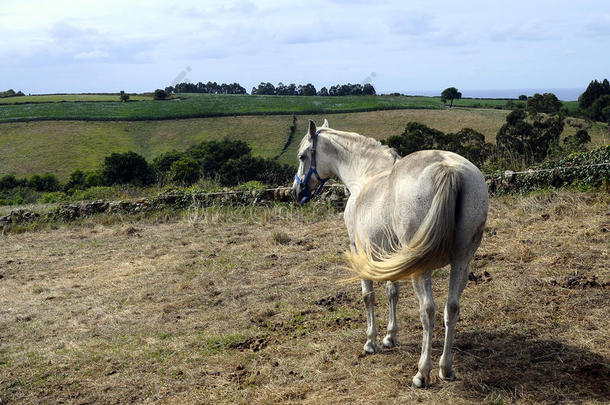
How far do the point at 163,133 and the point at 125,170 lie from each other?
32937 mm

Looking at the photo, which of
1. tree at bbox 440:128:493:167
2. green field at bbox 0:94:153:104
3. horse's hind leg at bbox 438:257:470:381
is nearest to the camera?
horse's hind leg at bbox 438:257:470:381

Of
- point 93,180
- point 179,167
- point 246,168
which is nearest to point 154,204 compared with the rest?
point 179,167

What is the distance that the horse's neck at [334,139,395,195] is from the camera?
4.97 meters

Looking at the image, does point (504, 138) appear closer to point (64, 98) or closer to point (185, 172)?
point (185, 172)

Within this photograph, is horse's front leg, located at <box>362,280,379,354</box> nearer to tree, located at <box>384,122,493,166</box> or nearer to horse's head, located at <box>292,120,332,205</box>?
horse's head, located at <box>292,120,332,205</box>

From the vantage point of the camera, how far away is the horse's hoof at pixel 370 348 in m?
4.75

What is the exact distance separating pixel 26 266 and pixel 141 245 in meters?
2.07

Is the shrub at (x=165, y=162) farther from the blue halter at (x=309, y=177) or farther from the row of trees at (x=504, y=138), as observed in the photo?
the blue halter at (x=309, y=177)

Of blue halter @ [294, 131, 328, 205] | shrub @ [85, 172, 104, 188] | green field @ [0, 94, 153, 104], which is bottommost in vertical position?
shrub @ [85, 172, 104, 188]

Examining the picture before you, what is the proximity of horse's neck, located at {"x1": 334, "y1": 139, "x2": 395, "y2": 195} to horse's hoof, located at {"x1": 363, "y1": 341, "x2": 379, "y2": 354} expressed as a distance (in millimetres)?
1466

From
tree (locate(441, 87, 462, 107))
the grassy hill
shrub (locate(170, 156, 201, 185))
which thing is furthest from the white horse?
tree (locate(441, 87, 462, 107))

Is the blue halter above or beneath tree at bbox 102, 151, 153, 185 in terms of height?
above

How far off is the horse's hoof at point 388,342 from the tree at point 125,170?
79.0 feet

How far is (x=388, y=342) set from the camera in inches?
191
